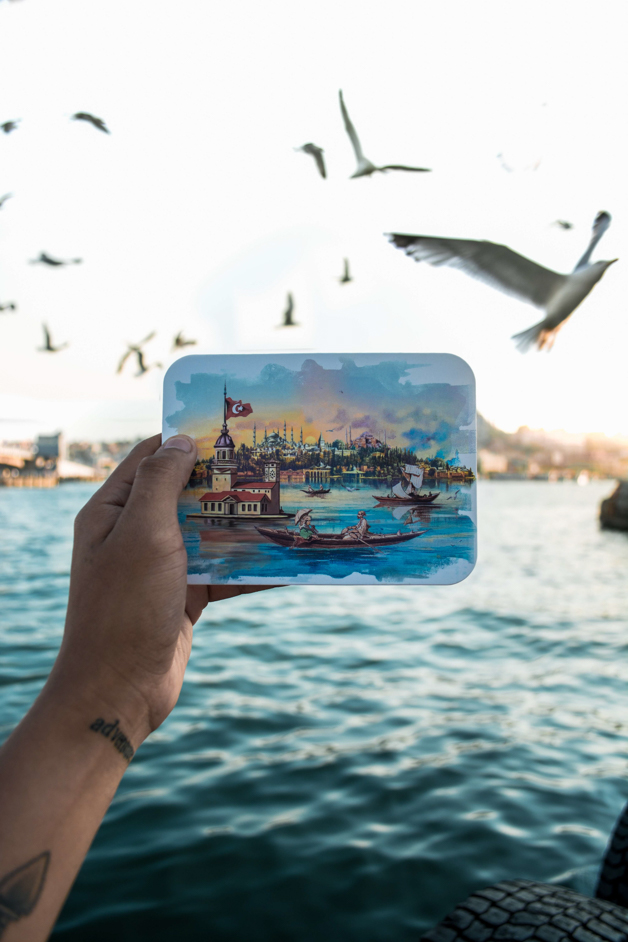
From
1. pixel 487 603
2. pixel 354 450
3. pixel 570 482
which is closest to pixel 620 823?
pixel 354 450

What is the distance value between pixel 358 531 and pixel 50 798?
1.22 meters

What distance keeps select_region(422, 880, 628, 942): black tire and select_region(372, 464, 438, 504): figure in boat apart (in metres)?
1.78

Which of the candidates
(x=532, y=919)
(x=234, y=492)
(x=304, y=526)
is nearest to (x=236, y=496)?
(x=234, y=492)

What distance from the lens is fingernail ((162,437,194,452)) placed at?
6.90 feet

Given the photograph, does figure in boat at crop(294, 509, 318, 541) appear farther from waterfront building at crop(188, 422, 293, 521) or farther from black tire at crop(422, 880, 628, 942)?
black tire at crop(422, 880, 628, 942)

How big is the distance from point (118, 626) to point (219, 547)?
1.84 feet

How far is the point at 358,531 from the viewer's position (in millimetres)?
2188

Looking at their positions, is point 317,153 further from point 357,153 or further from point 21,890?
point 21,890

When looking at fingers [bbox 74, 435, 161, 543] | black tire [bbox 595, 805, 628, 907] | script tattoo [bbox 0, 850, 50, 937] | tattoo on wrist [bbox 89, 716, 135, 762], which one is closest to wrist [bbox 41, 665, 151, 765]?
tattoo on wrist [bbox 89, 716, 135, 762]

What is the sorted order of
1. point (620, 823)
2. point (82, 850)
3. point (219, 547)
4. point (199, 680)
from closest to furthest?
point (82, 850) < point (219, 547) < point (620, 823) < point (199, 680)

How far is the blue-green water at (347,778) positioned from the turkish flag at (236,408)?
122 inches

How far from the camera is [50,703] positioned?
1496 mm

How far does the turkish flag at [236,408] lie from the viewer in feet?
7.36

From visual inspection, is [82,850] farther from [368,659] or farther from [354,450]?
[368,659]
